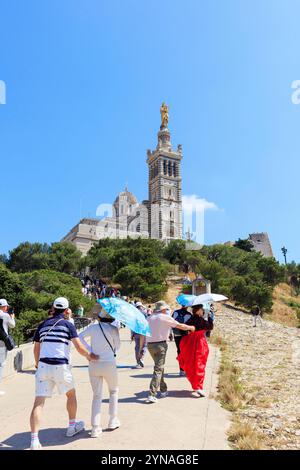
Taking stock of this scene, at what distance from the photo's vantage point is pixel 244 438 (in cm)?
468

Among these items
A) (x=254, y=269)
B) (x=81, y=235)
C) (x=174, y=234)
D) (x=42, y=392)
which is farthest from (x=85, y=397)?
(x=174, y=234)

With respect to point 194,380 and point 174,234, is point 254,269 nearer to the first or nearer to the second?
point 174,234

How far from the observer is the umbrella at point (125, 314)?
5055mm

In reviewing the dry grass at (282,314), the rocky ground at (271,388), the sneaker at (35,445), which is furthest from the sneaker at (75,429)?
the dry grass at (282,314)

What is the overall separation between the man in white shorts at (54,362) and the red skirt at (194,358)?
274 cm

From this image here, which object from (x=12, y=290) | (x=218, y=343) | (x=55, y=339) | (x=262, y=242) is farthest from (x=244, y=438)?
(x=262, y=242)

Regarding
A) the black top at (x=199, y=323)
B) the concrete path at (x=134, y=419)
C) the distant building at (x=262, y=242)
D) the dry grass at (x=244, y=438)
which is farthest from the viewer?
the distant building at (x=262, y=242)

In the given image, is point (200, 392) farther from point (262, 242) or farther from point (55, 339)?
point (262, 242)

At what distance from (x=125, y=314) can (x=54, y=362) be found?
109 centimetres

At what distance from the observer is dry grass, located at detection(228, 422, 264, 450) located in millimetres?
4504

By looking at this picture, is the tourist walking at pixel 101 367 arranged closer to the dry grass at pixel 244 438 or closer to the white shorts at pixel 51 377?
the white shorts at pixel 51 377

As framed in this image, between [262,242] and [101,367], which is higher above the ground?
[262,242]

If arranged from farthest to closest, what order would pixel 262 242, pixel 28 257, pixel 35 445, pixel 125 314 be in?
pixel 262 242
pixel 28 257
pixel 125 314
pixel 35 445

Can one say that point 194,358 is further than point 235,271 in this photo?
No
